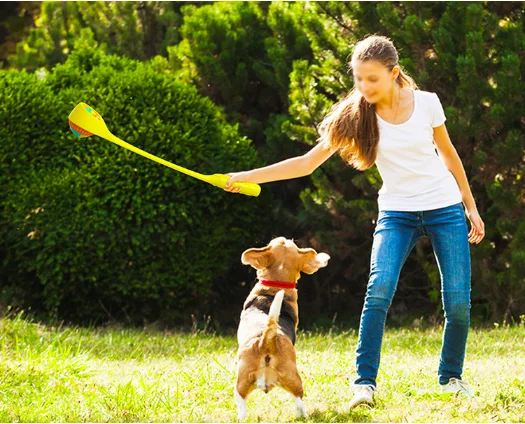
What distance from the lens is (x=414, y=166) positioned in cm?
434

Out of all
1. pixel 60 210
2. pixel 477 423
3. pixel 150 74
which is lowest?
pixel 477 423

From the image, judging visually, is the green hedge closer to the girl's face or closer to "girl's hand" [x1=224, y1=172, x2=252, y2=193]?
"girl's hand" [x1=224, y1=172, x2=252, y2=193]

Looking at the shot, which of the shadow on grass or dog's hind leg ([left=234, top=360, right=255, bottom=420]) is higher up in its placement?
dog's hind leg ([left=234, top=360, right=255, bottom=420])

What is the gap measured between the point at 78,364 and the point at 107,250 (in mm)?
2299

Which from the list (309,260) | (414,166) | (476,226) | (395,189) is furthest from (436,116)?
(309,260)

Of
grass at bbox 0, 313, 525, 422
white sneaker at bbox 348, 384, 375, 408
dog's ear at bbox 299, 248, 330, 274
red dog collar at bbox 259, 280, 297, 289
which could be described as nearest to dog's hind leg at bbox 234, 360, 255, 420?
grass at bbox 0, 313, 525, 422

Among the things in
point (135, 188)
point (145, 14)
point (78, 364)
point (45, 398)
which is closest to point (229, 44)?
point (145, 14)

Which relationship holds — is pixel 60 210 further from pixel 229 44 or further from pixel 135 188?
pixel 229 44

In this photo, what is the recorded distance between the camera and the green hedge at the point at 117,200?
25.7ft

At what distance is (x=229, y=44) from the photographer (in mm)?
9102

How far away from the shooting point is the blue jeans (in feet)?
14.1

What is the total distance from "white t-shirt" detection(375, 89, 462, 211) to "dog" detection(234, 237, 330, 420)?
1.83 feet

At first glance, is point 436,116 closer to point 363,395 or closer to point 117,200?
point 363,395

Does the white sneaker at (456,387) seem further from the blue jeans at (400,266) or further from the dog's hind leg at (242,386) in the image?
the dog's hind leg at (242,386)
